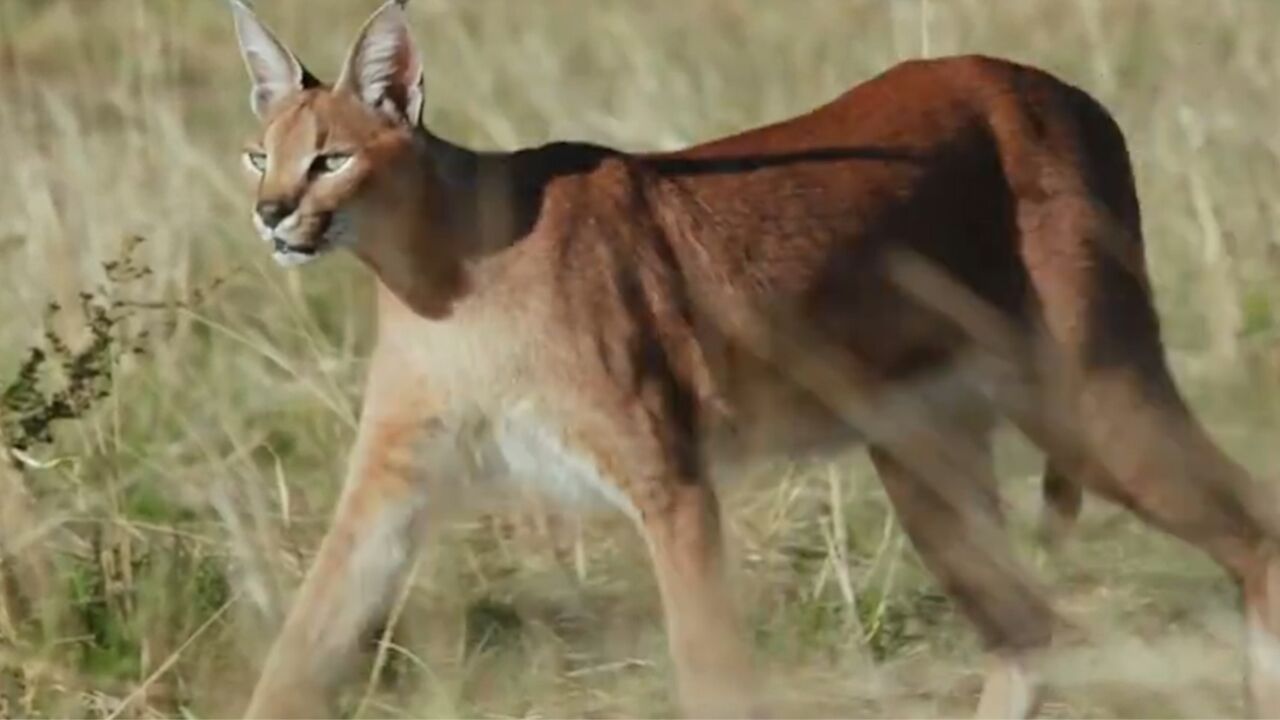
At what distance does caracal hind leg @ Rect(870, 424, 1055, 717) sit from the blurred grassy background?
0.09m

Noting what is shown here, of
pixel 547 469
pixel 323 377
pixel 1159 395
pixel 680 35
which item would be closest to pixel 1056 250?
pixel 1159 395

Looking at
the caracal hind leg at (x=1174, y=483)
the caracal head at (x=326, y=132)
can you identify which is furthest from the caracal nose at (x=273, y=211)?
the caracal hind leg at (x=1174, y=483)

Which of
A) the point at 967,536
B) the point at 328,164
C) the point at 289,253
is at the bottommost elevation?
the point at 967,536

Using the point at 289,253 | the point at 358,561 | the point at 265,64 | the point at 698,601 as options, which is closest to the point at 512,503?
the point at 358,561

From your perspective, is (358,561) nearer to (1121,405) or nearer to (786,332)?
(786,332)

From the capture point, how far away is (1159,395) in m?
5.18

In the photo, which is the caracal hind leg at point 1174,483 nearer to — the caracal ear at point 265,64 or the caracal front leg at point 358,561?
the caracal front leg at point 358,561

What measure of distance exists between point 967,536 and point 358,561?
109 centimetres

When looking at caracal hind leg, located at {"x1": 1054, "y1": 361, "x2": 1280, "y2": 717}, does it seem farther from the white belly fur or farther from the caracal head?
the caracal head

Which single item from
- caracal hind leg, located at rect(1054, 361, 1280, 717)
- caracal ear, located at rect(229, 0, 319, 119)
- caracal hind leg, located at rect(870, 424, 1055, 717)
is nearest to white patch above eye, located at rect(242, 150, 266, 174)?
caracal ear, located at rect(229, 0, 319, 119)

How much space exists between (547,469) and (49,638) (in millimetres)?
939

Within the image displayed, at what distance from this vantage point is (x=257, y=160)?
4469mm

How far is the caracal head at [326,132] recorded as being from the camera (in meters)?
4.38

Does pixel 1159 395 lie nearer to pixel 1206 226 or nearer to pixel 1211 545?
pixel 1211 545
